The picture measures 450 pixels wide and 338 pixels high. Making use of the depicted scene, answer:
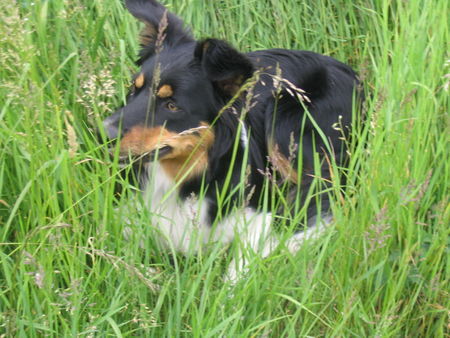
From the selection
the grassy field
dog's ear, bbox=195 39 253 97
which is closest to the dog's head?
dog's ear, bbox=195 39 253 97

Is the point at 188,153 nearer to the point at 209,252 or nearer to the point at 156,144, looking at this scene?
the point at 156,144

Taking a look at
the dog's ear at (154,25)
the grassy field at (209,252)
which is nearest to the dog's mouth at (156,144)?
the grassy field at (209,252)

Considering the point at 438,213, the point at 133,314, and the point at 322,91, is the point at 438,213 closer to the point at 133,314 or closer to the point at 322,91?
the point at 133,314

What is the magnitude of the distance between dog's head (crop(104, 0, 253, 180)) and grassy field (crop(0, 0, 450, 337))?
23 centimetres

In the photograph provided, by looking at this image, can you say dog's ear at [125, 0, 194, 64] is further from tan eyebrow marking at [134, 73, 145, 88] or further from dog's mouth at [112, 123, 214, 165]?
dog's mouth at [112, 123, 214, 165]

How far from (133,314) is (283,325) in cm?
48

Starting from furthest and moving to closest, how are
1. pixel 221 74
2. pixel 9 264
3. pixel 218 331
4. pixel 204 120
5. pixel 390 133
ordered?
pixel 204 120, pixel 221 74, pixel 390 133, pixel 9 264, pixel 218 331

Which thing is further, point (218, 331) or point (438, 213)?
point (438, 213)

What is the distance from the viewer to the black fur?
8.36 feet

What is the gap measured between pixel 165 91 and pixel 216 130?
27cm

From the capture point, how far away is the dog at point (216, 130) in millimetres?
2379

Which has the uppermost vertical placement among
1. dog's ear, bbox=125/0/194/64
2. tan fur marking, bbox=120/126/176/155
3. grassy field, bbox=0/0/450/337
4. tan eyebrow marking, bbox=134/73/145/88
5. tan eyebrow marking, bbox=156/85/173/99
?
dog's ear, bbox=125/0/194/64

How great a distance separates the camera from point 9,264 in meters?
2.08

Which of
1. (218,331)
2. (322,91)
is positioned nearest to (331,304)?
(218,331)
